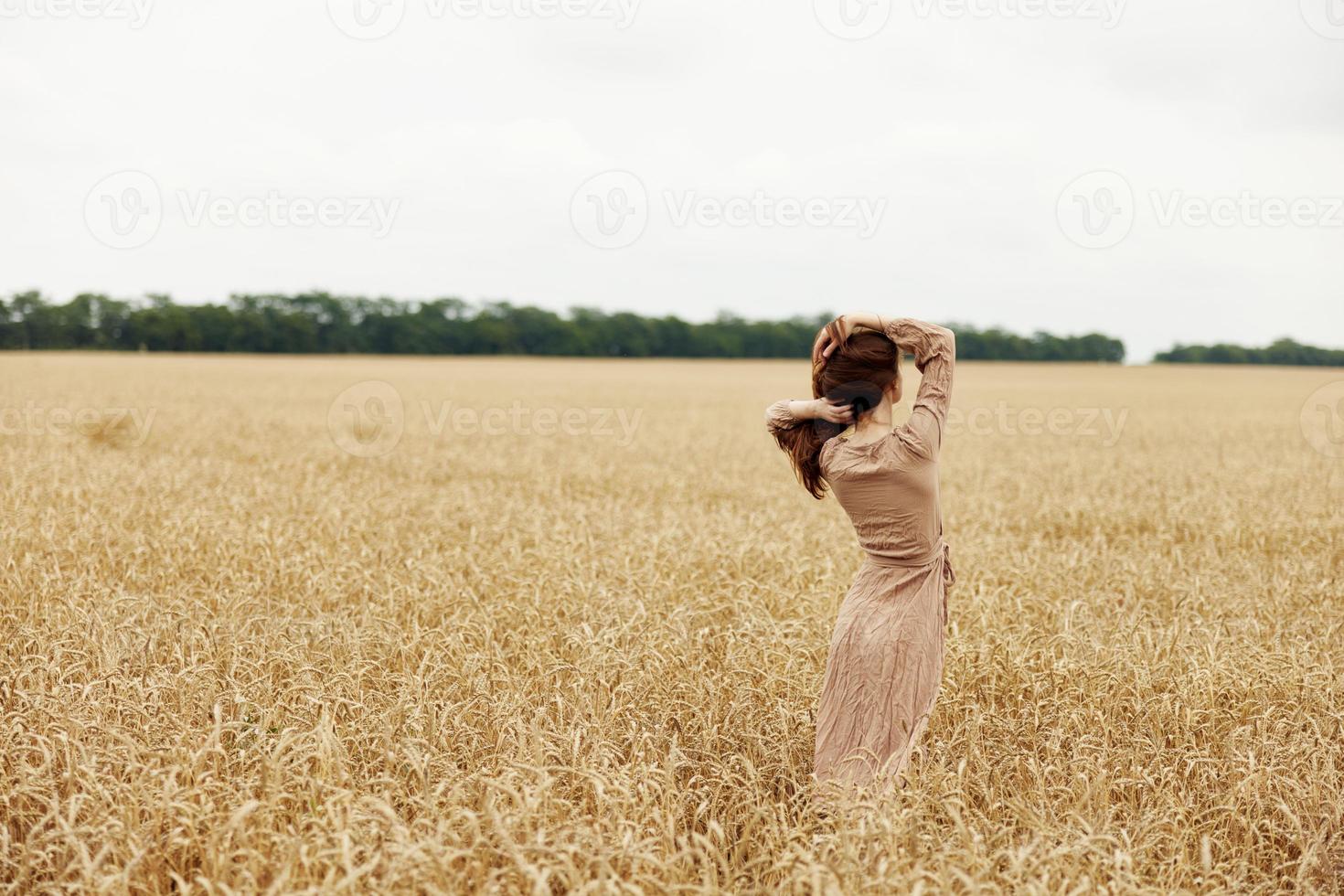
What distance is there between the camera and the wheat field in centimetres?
289

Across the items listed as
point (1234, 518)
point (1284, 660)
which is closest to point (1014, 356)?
point (1234, 518)

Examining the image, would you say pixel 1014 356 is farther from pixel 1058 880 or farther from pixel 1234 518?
pixel 1058 880

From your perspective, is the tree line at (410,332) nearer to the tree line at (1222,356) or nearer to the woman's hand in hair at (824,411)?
the tree line at (1222,356)

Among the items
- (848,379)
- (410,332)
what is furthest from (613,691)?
(410,332)

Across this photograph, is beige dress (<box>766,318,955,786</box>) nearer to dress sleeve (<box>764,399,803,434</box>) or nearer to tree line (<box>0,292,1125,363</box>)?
dress sleeve (<box>764,399,803,434</box>)

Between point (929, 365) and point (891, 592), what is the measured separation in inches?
34.3

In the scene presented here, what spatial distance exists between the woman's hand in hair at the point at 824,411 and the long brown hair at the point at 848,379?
0.03 m

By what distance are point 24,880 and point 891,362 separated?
328 cm

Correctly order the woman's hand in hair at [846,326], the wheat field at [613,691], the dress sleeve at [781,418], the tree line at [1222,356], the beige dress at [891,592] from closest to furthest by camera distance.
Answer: the wheat field at [613,691]
the woman's hand in hair at [846,326]
the beige dress at [891,592]
the dress sleeve at [781,418]
the tree line at [1222,356]

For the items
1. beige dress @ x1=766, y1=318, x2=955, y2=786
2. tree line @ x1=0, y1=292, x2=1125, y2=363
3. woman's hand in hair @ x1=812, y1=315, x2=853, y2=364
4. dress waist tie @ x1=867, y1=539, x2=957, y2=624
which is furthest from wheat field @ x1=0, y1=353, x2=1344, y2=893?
tree line @ x1=0, y1=292, x2=1125, y2=363

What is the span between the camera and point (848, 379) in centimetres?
320

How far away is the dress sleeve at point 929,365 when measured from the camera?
3.14m

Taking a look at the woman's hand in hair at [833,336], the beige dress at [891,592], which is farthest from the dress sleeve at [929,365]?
the woman's hand in hair at [833,336]

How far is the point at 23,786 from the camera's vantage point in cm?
310
